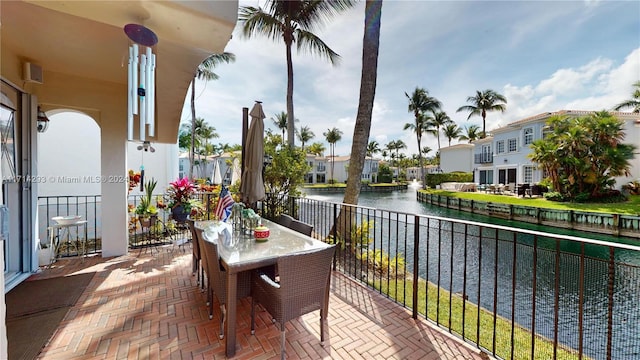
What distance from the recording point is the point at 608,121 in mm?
12398

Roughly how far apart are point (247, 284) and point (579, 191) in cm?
1825

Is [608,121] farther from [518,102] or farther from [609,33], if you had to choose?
[518,102]

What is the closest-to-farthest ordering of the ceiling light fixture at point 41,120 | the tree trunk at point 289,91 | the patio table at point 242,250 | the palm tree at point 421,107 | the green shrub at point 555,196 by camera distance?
the patio table at point 242,250 < the ceiling light fixture at point 41,120 < the tree trunk at point 289,91 < the green shrub at point 555,196 < the palm tree at point 421,107

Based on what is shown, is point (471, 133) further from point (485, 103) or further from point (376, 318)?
point (376, 318)

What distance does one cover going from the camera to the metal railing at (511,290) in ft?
6.16

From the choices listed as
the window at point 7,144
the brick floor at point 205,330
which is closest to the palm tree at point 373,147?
the brick floor at point 205,330

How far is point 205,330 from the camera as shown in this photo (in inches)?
93.7

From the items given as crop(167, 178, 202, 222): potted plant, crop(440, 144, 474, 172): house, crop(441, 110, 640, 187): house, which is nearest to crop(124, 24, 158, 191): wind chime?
crop(167, 178, 202, 222): potted plant

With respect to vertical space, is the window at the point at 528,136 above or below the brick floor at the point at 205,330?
above

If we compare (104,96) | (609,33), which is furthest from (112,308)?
(609,33)

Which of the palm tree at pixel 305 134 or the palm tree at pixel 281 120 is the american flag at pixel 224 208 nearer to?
the palm tree at pixel 281 120

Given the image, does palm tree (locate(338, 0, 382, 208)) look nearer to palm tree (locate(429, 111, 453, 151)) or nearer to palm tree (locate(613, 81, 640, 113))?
palm tree (locate(429, 111, 453, 151))

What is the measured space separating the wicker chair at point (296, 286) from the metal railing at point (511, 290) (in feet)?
3.79

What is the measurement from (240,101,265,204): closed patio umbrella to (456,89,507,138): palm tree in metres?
31.7
